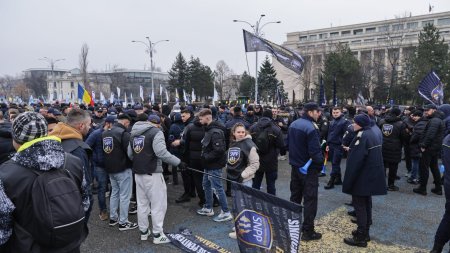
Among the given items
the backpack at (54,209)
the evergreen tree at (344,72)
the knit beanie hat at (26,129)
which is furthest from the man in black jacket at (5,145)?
the evergreen tree at (344,72)

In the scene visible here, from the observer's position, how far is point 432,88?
1066 centimetres

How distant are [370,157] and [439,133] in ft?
12.3

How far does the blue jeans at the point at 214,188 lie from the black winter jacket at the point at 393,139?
434 cm

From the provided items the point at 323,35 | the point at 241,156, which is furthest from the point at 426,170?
the point at 323,35

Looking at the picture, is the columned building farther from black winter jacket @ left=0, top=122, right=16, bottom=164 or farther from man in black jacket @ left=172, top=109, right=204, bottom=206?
black winter jacket @ left=0, top=122, right=16, bottom=164

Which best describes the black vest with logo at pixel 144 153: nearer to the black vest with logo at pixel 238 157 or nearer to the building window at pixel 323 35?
the black vest with logo at pixel 238 157

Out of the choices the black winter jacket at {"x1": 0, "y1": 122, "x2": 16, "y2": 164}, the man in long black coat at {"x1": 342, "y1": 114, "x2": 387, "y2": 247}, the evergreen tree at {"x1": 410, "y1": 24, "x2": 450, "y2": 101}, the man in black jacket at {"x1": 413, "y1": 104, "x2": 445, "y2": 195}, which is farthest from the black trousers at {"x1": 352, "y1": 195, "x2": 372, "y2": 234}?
the evergreen tree at {"x1": 410, "y1": 24, "x2": 450, "y2": 101}

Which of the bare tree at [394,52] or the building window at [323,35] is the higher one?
the building window at [323,35]

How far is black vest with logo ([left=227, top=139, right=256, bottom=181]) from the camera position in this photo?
5.24 m

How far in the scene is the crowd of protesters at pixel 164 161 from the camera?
7.10 ft

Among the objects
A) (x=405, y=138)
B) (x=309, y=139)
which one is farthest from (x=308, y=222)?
(x=405, y=138)

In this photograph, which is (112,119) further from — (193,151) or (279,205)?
(279,205)

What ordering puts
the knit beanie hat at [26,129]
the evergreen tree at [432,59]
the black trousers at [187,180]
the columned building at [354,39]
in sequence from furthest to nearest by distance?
A: 1. the columned building at [354,39]
2. the evergreen tree at [432,59]
3. the black trousers at [187,180]
4. the knit beanie hat at [26,129]

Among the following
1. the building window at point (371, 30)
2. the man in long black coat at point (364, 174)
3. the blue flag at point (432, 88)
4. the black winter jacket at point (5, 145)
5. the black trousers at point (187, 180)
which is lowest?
the black trousers at point (187, 180)
